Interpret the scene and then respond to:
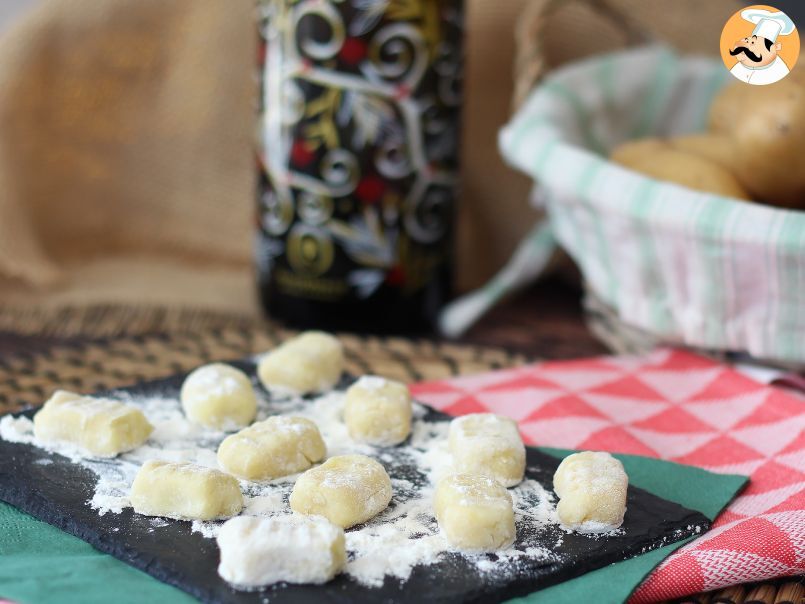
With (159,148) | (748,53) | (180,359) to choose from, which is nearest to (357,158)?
(180,359)

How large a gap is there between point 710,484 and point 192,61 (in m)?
0.90

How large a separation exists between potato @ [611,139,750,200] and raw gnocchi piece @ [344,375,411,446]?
1.14 feet

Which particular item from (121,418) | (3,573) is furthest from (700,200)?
(3,573)

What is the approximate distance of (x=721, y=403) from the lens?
0.85m

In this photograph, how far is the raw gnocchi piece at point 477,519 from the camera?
22.6 inches

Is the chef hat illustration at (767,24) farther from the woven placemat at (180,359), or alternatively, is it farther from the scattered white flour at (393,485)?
the woven placemat at (180,359)

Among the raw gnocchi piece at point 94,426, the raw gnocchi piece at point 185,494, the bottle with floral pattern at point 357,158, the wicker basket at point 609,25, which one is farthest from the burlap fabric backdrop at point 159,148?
the raw gnocchi piece at point 185,494

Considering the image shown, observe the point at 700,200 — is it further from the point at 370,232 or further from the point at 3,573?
the point at 3,573

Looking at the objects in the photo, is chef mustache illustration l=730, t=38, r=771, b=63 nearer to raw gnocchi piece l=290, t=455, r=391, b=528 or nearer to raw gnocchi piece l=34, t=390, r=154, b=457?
raw gnocchi piece l=290, t=455, r=391, b=528

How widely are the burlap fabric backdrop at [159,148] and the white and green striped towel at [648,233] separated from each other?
15 cm

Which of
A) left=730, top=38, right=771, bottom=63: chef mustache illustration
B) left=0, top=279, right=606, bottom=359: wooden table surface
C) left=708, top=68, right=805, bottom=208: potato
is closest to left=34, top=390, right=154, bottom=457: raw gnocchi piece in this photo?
left=0, top=279, right=606, bottom=359: wooden table surface

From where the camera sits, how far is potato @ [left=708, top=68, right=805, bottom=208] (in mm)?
882

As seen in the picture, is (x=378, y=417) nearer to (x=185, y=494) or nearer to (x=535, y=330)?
(x=185, y=494)

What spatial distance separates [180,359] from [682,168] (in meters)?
0.50
